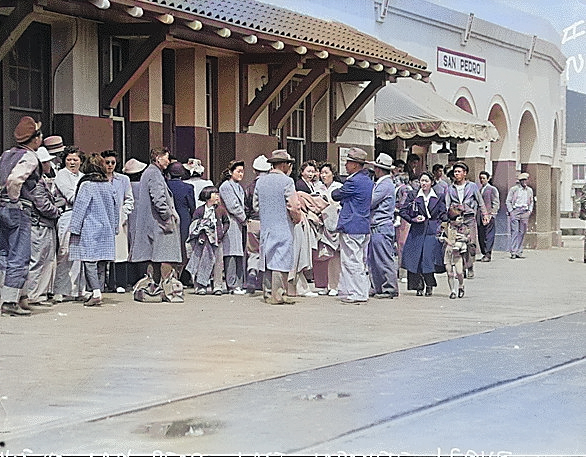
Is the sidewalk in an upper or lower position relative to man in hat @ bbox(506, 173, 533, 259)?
lower

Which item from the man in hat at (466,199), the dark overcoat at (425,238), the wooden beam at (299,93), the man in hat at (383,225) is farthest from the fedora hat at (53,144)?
the wooden beam at (299,93)

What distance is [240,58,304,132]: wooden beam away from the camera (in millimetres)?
18359

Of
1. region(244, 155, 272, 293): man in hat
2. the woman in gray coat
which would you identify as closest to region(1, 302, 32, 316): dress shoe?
the woman in gray coat

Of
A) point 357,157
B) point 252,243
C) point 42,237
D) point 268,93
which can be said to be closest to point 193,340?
point 42,237

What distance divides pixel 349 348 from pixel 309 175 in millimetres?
5858

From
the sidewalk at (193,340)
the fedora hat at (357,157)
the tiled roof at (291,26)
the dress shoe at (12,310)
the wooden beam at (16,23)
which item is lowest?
the sidewalk at (193,340)

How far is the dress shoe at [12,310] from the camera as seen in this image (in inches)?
487

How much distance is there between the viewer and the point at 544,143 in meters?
32.7

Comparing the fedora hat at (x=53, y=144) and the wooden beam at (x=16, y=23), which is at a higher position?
the wooden beam at (x=16, y=23)

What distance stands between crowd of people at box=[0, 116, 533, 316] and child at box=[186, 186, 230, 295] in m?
0.02

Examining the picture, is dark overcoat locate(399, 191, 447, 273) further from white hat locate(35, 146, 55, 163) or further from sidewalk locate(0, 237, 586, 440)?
white hat locate(35, 146, 55, 163)

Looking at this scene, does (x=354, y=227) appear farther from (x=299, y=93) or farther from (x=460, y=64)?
(x=460, y=64)

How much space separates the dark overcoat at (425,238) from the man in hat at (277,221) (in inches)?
79.0

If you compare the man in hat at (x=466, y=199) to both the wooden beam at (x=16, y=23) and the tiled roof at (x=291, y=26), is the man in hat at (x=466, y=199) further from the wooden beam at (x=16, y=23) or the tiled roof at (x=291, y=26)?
the wooden beam at (x=16, y=23)
